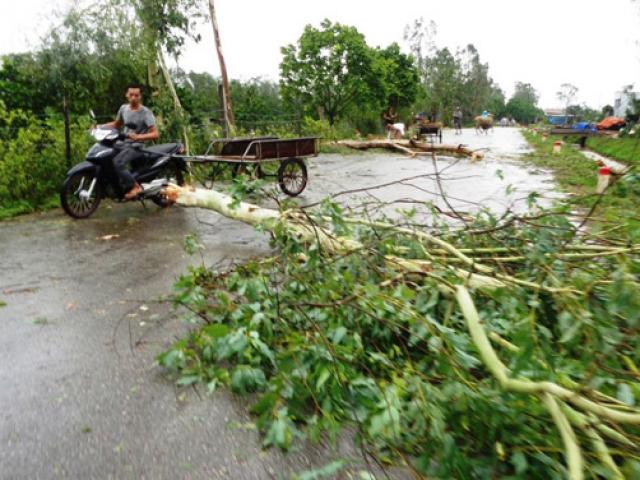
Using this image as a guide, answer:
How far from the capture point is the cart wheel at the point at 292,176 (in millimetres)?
8508

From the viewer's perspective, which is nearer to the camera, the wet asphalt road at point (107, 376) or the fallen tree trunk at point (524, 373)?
the fallen tree trunk at point (524, 373)

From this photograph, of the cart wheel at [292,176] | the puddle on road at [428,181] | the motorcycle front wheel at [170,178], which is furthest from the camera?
the cart wheel at [292,176]

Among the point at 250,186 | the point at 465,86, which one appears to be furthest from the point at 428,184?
the point at 465,86

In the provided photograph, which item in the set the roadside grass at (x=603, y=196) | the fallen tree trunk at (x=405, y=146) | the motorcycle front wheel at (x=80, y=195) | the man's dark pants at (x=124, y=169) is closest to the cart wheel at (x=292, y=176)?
the man's dark pants at (x=124, y=169)

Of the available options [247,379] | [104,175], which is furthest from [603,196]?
[104,175]

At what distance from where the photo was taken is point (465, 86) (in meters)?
92.1

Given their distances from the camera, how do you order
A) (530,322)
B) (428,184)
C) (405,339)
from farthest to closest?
1. (428,184)
2. (405,339)
3. (530,322)

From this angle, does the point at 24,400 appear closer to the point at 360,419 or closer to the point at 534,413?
the point at 360,419

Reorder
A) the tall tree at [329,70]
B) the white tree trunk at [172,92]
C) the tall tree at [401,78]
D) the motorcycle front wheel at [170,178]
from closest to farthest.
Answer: the motorcycle front wheel at [170,178]
the white tree trunk at [172,92]
the tall tree at [329,70]
the tall tree at [401,78]

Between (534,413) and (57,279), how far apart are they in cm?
414

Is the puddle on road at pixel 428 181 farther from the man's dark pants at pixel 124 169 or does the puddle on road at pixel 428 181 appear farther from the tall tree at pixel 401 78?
the tall tree at pixel 401 78

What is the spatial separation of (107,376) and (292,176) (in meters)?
6.46

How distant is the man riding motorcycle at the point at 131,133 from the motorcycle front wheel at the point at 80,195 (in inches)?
16.7

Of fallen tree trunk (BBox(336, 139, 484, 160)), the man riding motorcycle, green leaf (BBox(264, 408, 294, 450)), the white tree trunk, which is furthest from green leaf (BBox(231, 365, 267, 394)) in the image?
fallen tree trunk (BBox(336, 139, 484, 160))
